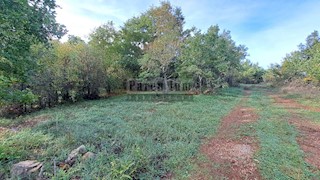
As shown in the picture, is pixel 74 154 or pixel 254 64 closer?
pixel 74 154

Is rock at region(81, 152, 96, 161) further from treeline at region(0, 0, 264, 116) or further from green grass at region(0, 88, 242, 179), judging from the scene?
treeline at region(0, 0, 264, 116)

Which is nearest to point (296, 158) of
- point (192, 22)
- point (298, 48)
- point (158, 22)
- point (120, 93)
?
point (120, 93)

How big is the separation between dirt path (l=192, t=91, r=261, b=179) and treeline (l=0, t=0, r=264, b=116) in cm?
389

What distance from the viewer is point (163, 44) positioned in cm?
1427

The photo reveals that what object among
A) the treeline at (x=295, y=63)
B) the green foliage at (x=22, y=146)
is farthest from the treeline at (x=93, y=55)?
the treeline at (x=295, y=63)

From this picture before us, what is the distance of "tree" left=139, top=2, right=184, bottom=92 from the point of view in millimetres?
14305

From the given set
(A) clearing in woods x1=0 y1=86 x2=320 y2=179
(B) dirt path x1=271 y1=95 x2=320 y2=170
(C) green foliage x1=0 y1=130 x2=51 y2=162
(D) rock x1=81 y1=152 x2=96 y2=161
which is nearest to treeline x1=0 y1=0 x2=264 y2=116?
(C) green foliage x1=0 y1=130 x2=51 y2=162

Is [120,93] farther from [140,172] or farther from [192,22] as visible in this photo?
[140,172]

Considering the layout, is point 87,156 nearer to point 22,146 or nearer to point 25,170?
point 25,170

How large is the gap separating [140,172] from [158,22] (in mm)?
16162

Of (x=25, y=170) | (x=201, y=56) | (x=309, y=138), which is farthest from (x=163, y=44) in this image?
(x=25, y=170)

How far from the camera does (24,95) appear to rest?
14.4 ft

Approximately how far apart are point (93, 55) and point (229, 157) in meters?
11.7

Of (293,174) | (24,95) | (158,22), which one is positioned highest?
(158,22)
